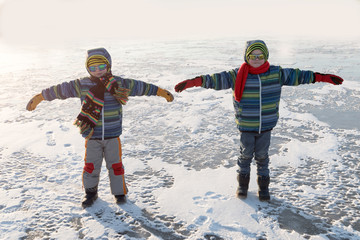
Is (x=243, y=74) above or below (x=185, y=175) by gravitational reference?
above

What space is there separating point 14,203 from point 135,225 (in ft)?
4.40

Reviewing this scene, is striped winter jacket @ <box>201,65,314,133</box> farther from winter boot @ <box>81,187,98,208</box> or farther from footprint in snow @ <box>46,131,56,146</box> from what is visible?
footprint in snow @ <box>46,131,56,146</box>

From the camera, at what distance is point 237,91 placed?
9.46 feet

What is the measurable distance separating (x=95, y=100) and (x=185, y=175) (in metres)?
1.57

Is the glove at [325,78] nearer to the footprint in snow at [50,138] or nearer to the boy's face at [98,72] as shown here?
the boy's face at [98,72]

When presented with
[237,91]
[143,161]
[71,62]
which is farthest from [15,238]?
[71,62]

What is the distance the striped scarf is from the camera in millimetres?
2869

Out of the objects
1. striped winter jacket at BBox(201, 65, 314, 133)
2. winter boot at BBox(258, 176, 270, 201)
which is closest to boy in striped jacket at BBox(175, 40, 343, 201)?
striped winter jacket at BBox(201, 65, 314, 133)

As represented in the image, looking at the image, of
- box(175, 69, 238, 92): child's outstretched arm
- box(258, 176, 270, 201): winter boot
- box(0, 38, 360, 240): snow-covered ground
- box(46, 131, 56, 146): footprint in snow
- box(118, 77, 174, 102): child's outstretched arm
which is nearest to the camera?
box(0, 38, 360, 240): snow-covered ground

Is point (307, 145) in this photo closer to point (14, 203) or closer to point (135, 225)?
point (135, 225)

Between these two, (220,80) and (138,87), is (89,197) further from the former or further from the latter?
(220,80)

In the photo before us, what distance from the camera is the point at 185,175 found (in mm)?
3844

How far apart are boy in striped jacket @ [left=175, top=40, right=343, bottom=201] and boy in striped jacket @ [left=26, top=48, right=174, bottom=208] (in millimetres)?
565

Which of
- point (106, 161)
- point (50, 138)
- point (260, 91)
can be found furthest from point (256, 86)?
point (50, 138)
